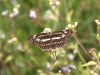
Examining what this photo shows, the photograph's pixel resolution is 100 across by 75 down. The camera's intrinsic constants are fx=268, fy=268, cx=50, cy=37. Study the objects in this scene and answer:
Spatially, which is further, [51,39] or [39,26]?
[39,26]

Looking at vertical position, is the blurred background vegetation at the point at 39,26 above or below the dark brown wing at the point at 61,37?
above

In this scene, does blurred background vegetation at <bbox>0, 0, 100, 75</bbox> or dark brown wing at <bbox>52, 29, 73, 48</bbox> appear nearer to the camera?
dark brown wing at <bbox>52, 29, 73, 48</bbox>

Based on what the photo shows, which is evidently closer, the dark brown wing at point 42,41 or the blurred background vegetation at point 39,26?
the dark brown wing at point 42,41

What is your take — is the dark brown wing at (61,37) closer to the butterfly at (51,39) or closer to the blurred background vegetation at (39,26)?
the butterfly at (51,39)

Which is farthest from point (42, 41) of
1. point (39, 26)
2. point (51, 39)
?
point (39, 26)

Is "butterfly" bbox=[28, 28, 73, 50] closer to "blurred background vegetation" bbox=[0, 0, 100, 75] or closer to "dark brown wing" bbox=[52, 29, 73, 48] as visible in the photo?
"dark brown wing" bbox=[52, 29, 73, 48]

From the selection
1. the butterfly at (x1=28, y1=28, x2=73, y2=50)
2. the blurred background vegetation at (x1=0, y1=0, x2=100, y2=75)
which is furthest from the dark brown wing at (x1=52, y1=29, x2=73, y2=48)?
the blurred background vegetation at (x1=0, y1=0, x2=100, y2=75)

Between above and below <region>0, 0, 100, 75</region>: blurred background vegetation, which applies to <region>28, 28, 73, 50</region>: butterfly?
below

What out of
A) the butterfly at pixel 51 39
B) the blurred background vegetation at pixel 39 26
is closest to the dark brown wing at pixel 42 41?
the butterfly at pixel 51 39

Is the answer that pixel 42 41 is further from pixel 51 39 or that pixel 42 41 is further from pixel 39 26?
pixel 39 26
